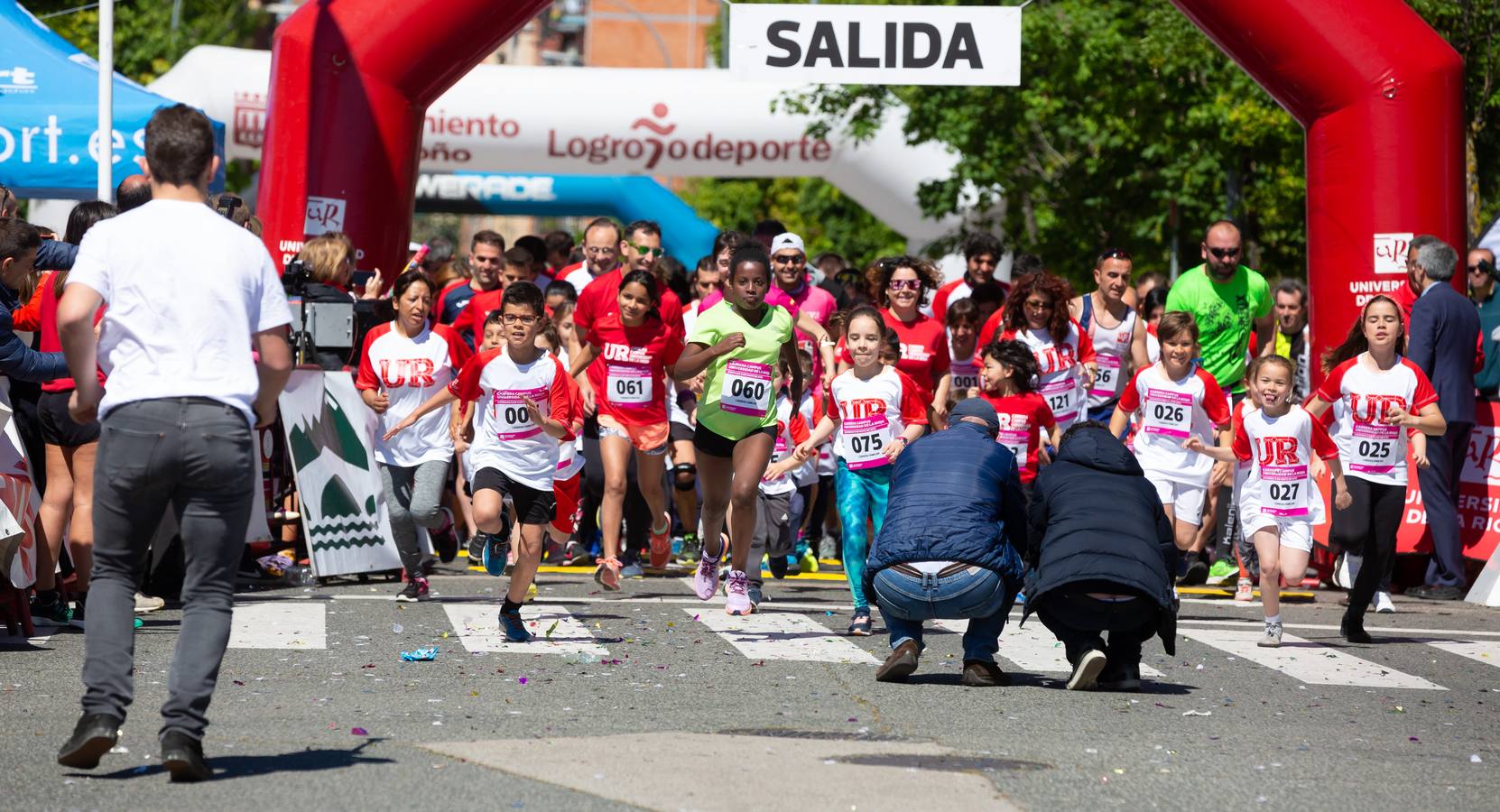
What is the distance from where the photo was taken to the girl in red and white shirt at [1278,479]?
10547mm

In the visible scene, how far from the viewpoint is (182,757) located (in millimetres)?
5750

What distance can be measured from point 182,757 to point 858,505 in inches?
208

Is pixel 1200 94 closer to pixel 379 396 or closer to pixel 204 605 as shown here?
pixel 379 396

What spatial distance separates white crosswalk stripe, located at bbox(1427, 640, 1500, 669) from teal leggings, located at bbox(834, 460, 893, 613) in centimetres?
290

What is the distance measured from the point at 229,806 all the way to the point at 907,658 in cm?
355

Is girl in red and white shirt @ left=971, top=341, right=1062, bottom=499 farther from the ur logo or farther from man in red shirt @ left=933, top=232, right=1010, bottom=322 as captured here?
the ur logo

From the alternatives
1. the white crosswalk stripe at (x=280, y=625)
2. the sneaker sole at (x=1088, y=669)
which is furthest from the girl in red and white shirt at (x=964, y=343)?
the sneaker sole at (x=1088, y=669)

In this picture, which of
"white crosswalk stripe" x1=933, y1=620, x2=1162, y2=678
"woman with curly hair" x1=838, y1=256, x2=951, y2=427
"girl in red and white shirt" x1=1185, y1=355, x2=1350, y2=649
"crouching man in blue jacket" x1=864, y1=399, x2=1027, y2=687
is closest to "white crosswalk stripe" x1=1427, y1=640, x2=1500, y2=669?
"girl in red and white shirt" x1=1185, y1=355, x2=1350, y2=649

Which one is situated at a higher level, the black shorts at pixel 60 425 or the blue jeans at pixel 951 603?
the black shorts at pixel 60 425

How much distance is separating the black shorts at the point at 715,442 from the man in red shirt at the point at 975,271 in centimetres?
417

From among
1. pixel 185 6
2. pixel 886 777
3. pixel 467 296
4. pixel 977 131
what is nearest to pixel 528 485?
pixel 886 777

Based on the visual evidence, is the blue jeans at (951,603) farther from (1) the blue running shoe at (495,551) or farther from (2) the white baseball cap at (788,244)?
(2) the white baseball cap at (788,244)

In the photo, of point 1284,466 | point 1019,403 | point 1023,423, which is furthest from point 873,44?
point 1284,466

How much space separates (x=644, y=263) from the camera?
13805mm
